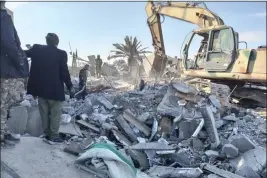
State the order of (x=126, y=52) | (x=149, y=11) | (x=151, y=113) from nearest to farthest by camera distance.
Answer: (x=151, y=113)
(x=149, y=11)
(x=126, y=52)

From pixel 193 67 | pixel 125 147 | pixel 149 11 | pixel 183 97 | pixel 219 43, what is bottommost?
pixel 125 147

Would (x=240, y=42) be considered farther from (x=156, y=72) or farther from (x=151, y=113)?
(x=156, y=72)

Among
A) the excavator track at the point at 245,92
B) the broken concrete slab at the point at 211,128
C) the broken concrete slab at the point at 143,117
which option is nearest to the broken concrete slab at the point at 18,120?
the broken concrete slab at the point at 143,117

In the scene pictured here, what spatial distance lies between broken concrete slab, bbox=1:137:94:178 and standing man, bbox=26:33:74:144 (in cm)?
32

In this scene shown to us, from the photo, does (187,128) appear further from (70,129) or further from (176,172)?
(70,129)

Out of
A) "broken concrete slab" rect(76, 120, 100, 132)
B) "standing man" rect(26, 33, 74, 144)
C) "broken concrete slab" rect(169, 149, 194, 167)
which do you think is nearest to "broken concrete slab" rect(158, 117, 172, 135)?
"broken concrete slab" rect(169, 149, 194, 167)

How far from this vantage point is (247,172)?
14.6 feet

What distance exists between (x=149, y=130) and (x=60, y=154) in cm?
233

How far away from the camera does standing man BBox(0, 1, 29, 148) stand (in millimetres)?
3125

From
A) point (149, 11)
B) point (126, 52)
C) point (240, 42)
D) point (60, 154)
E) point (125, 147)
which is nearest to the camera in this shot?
point (60, 154)

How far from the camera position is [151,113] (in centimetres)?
652

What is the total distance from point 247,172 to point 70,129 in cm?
281

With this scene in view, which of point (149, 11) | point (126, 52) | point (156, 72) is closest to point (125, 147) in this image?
point (156, 72)

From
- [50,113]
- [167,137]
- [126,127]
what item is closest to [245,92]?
[167,137]
